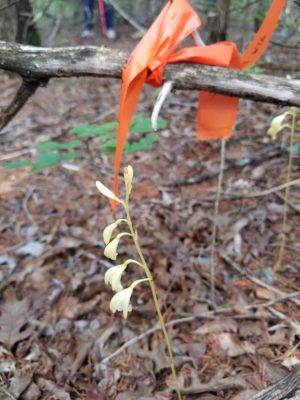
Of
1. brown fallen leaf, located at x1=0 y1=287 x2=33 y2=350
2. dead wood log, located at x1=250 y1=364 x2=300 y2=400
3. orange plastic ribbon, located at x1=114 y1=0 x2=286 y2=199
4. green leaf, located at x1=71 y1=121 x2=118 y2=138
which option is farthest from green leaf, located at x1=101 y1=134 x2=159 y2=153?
dead wood log, located at x1=250 y1=364 x2=300 y2=400

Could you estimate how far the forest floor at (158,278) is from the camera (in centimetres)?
151

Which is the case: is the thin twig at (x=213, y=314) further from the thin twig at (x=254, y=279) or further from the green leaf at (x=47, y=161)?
the green leaf at (x=47, y=161)

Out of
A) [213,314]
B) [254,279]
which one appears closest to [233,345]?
[213,314]

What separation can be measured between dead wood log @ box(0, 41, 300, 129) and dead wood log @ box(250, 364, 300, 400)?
0.73 metres

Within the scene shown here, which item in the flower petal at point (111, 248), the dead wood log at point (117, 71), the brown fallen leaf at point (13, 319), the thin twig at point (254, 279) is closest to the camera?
the flower petal at point (111, 248)

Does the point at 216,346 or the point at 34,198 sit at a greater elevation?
the point at 34,198

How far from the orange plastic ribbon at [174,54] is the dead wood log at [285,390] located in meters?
0.78

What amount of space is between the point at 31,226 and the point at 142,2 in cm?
687

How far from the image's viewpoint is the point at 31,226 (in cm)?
239

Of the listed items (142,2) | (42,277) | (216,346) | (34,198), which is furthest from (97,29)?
(216,346)

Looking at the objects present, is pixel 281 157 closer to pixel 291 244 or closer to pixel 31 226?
pixel 291 244

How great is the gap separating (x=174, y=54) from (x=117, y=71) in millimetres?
184

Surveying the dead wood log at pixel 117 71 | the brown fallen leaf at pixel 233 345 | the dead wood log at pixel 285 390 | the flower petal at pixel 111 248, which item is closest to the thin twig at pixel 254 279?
the brown fallen leaf at pixel 233 345

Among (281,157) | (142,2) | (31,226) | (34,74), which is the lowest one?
(31,226)
